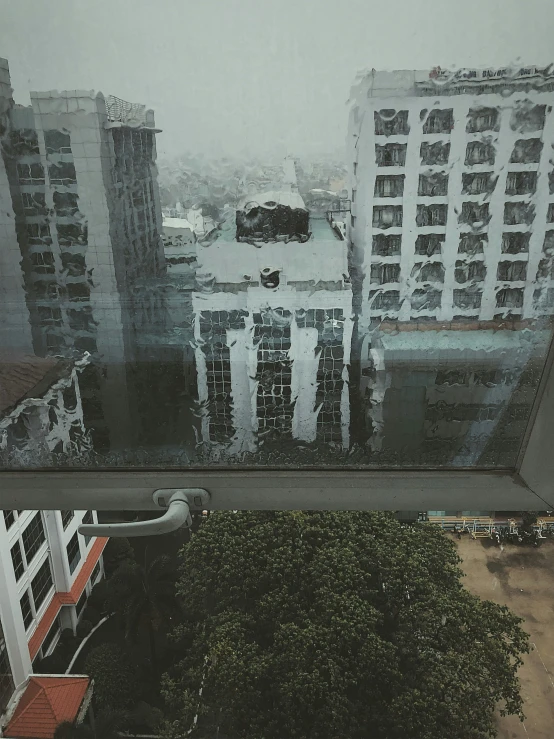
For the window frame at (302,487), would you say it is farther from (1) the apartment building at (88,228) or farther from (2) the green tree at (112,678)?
(2) the green tree at (112,678)

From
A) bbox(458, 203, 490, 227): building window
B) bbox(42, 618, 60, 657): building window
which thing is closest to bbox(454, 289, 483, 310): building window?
bbox(458, 203, 490, 227): building window

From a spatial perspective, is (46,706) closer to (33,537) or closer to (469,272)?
(33,537)

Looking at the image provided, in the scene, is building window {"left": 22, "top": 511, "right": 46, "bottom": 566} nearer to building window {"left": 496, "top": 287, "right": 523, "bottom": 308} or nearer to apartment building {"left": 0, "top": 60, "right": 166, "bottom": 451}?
apartment building {"left": 0, "top": 60, "right": 166, "bottom": 451}

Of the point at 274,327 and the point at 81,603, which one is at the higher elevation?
the point at 274,327

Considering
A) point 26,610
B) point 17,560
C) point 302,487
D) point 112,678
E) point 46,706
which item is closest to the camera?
point 302,487

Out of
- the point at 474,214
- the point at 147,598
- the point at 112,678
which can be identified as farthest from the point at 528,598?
the point at 474,214

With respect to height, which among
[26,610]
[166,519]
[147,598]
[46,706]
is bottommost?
[46,706]

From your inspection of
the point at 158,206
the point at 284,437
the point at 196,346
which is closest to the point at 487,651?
the point at 284,437

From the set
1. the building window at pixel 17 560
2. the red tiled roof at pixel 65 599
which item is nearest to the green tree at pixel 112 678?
the red tiled roof at pixel 65 599
